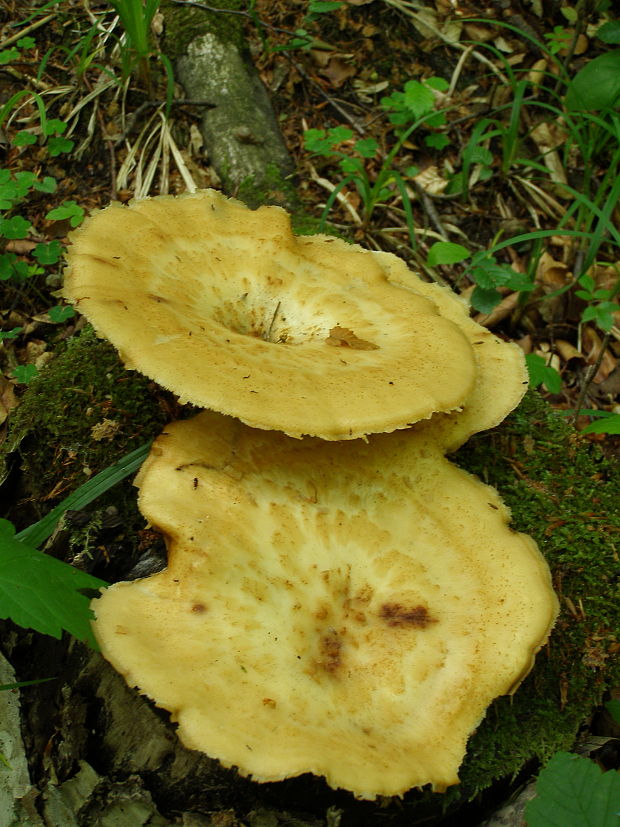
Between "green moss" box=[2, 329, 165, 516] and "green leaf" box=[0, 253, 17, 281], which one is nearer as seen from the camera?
"green moss" box=[2, 329, 165, 516]

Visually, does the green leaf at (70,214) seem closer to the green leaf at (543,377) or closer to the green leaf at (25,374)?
the green leaf at (25,374)

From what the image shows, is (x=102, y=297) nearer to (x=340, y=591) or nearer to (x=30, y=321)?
(x=340, y=591)

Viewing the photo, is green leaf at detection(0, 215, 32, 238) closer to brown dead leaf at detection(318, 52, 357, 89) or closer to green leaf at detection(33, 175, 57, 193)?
green leaf at detection(33, 175, 57, 193)

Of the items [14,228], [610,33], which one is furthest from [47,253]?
[610,33]

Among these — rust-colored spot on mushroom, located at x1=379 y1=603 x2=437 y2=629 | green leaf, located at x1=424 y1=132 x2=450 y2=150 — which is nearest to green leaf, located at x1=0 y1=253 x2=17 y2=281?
rust-colored spot on mushroom, located at x1=379 y1=603 x2=437 y2=629

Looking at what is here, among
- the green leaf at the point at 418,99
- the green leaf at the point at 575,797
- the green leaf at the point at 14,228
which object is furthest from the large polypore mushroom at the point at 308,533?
the green leaf at the point at 418,99

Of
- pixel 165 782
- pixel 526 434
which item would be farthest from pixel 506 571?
pixel 165 782
